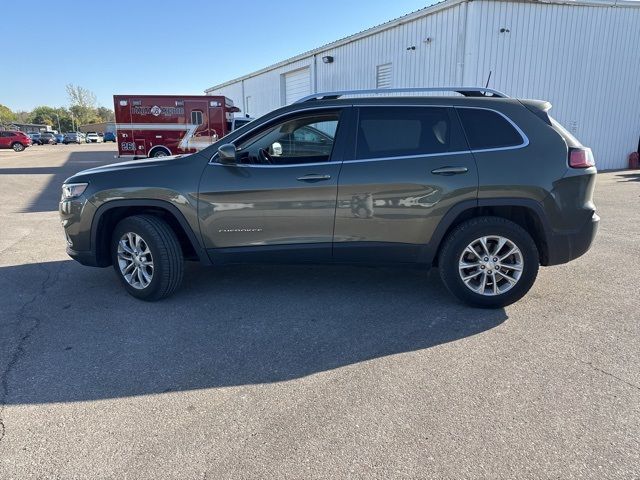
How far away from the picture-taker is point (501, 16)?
1347 cm

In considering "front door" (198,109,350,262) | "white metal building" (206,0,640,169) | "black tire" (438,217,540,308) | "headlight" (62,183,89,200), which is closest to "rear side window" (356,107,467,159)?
"front door" (198,109,350,262)

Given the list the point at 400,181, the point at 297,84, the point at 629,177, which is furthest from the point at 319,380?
the point at 297,84

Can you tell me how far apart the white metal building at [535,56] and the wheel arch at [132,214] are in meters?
11.8

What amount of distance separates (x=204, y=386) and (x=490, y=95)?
138 inches

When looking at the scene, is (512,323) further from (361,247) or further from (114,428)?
(114,428)

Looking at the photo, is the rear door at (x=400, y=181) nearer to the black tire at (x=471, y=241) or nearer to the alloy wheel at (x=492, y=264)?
the black tire at (x=471, y=241)

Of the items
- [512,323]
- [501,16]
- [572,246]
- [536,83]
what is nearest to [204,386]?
[512,323]

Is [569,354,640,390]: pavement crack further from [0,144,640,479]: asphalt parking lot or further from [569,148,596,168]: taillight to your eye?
[569,148,596,168]: taillight

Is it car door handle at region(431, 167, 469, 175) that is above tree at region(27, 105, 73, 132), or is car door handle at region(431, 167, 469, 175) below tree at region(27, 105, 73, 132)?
below

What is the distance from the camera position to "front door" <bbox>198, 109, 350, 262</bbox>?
3.96m

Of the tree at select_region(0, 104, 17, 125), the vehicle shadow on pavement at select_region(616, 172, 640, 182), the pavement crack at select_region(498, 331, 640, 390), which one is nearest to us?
the pavement crack at select_region(498, 331, 640, 390)

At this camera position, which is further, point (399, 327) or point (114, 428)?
point (399, 327)

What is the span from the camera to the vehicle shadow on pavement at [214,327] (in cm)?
304

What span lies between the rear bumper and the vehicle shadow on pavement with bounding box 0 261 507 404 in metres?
0.72
